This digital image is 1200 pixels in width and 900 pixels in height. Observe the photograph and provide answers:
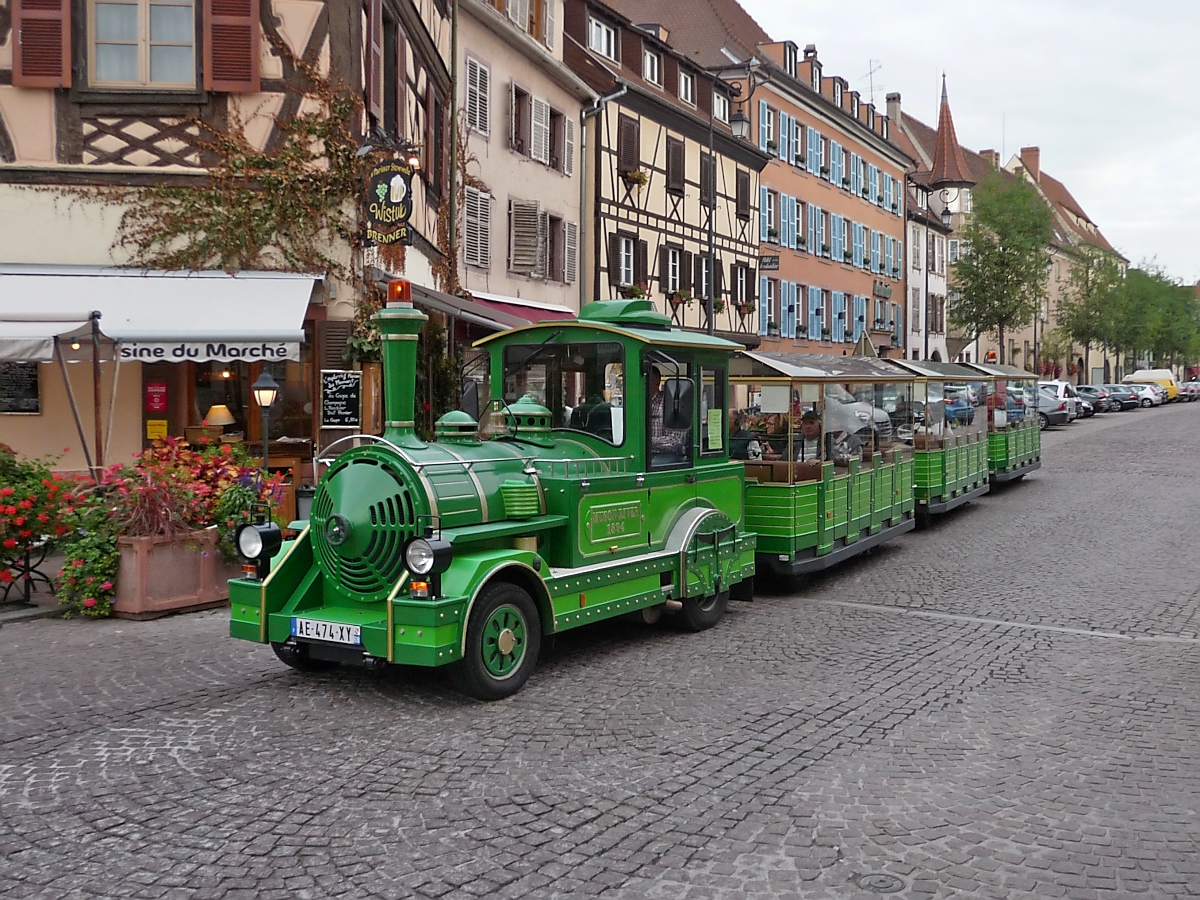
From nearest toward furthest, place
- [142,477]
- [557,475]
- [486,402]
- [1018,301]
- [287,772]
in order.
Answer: [287,772]
[557,475]
[486,402]
[142,477]
[1018,301]

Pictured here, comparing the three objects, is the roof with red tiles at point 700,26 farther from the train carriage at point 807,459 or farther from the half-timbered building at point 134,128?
the train carriage at point 807,459

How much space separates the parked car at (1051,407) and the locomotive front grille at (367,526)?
38112mm

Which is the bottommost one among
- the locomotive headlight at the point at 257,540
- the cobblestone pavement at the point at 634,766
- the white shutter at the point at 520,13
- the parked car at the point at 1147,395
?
the cobblestone pavement at the point at 634,766

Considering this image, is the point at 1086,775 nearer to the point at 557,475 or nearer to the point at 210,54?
the point at 557,475

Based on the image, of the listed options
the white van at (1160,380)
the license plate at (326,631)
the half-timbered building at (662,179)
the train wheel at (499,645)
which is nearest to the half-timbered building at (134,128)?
the license plate at (326,631)

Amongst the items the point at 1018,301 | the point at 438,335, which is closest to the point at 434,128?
the point at 438,335

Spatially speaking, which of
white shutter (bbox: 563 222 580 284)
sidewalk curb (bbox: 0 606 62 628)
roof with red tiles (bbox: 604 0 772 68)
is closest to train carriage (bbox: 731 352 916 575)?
sidewalk curb (bbox: 0 606 62 628)

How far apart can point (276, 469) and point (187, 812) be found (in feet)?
30.0

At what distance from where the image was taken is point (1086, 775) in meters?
5.45

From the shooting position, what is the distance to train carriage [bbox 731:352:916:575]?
35.1 feet

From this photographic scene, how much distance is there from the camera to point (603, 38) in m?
27.3

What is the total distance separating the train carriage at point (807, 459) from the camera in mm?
10703

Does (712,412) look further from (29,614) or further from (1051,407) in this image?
(1051,407)

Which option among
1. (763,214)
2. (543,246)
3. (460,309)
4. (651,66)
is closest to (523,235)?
(543,246)
